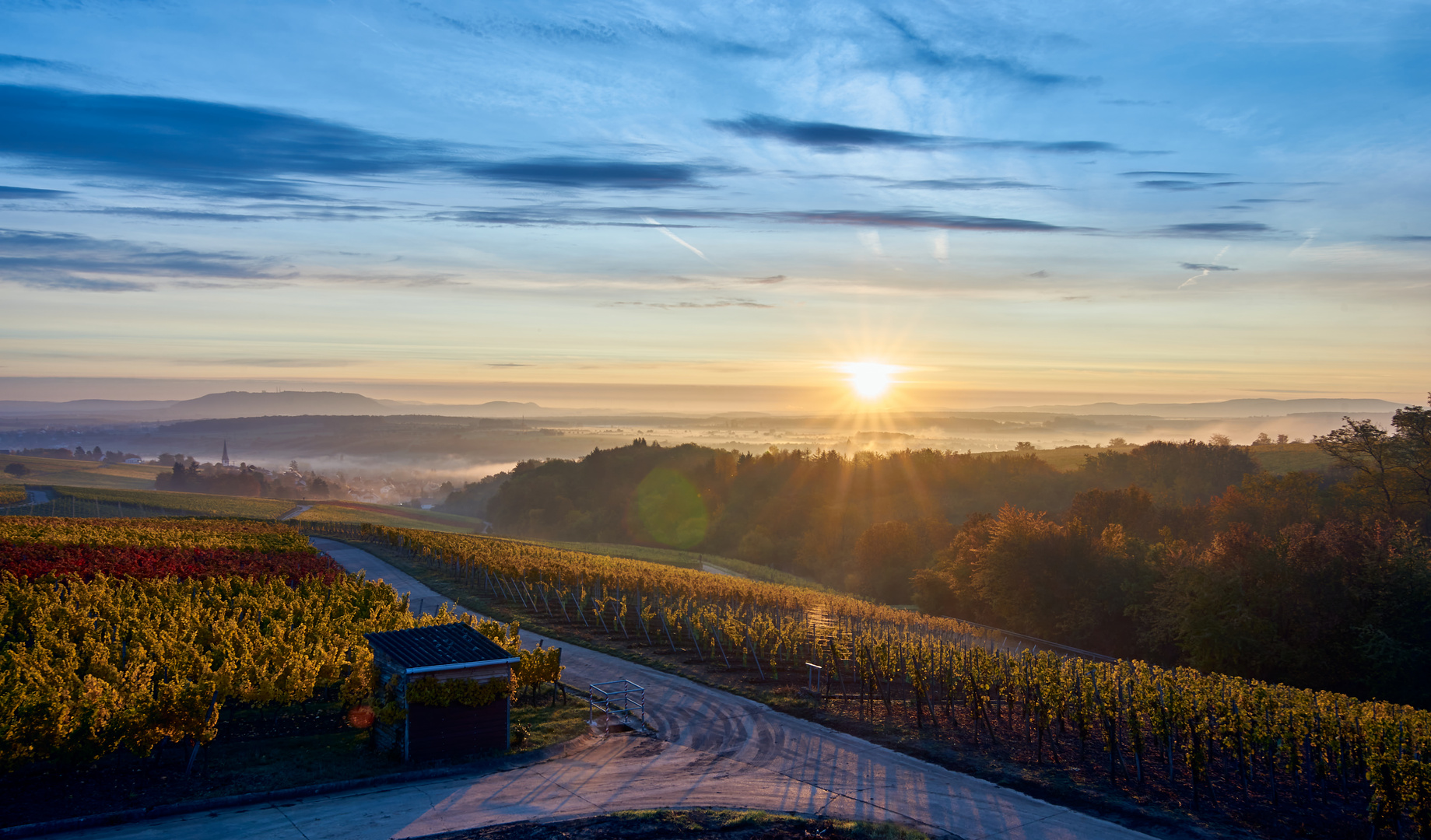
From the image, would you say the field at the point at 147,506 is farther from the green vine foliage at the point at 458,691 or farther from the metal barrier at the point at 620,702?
the green vine foliage at the point at 458,691

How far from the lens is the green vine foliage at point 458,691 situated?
2117 centimetres

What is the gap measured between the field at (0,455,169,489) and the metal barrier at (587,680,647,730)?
152m

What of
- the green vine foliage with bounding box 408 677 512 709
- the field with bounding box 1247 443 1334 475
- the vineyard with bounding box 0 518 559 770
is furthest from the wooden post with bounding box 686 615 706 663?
the field with bounding box 1247 443 1334 475

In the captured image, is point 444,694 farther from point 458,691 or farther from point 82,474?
point 82,474

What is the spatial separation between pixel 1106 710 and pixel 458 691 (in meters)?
15.9

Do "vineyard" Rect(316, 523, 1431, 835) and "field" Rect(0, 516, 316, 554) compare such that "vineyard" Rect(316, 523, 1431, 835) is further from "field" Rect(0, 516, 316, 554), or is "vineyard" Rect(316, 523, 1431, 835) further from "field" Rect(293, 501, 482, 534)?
"field" Rect(293, 501, 482, 534)

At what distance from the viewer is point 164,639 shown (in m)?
25.2

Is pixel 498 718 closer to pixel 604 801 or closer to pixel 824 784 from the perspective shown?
pixel 604 801

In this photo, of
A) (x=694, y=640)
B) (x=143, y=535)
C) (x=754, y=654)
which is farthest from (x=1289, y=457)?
(x=143, y=535)

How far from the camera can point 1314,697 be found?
75.8 ft

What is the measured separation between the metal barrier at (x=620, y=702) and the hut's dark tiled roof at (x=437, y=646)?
14.8 feet

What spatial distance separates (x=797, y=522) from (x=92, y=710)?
8442cm

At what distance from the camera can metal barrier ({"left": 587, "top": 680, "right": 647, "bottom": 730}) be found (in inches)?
1003

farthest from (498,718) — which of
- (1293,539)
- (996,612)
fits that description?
(996,612)
